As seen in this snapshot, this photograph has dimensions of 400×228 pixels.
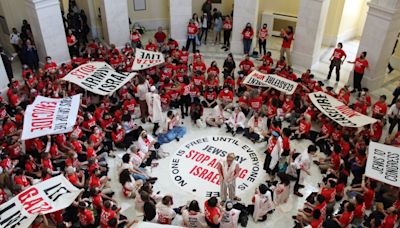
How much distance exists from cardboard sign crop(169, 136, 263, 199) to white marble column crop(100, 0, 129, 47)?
25.4ft

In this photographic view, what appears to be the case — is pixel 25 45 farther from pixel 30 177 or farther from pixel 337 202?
pixel 337 202

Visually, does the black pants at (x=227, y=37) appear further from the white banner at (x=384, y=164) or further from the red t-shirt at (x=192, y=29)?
the white banner at (x=384, y=164)

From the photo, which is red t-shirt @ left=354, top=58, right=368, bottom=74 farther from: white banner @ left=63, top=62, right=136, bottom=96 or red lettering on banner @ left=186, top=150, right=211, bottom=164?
white banner @ left=63, top=62, right=136, bottom=96

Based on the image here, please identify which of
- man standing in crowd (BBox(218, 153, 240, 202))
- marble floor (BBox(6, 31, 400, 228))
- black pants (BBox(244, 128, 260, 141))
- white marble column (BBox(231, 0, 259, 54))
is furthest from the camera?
white marble column (BBox(231, 0, 259, 54))

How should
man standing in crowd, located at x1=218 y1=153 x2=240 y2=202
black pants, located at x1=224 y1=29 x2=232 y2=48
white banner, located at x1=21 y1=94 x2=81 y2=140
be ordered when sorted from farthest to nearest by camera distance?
black pants, located at x1=224 y1=29 x2=232 y2=48, white banner, located at x1=21 y1=94 x2=81 y2=140, man standing in crowd, located at x1=218 y1=153 x2=240 y2=202

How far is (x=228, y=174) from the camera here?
10.2 m

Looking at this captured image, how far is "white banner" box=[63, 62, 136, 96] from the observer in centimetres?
1368

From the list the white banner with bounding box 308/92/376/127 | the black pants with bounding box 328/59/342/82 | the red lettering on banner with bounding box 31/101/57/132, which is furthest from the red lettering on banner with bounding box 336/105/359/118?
the red lettering on banner with bounding box 31/101/57/132

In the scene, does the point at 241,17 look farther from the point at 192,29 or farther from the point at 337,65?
the point at 337,65

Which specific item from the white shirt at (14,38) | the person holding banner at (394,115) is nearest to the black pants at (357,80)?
the person holding banner at (394,115)

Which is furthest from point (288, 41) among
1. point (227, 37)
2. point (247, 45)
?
point (227, 37)

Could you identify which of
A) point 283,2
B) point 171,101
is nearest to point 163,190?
point 171,101

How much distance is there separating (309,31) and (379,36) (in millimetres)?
2913

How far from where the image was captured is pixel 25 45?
1662cm
